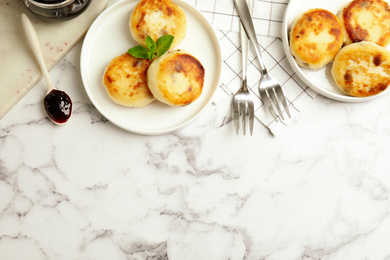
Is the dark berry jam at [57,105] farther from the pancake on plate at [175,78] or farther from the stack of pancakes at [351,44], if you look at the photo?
the stack of pancakes at [351,44]

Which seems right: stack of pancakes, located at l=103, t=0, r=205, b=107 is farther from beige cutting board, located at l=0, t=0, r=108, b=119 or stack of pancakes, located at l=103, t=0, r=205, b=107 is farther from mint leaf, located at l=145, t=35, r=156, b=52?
beige cutting board, located at l=0, t=0, r=108, b=119

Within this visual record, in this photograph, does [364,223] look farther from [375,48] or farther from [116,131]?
[116,131]

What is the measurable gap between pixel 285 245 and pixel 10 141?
40.3 inches

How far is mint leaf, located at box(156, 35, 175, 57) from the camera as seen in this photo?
4.38 feet

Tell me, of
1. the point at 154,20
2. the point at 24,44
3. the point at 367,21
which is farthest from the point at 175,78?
the point at 367,21

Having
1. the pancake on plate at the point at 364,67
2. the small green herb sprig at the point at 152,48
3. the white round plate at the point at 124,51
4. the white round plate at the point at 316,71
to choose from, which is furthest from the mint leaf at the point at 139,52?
the pancake on plate at the point at 364,67

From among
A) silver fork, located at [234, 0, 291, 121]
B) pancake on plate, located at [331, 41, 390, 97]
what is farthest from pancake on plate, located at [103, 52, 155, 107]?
pancake on plate, located at [331, 41, 390, 97]

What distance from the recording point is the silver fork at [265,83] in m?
1.46

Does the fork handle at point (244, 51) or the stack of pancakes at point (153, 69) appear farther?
the fork handle at point (244, 51)

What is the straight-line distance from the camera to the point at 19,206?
4.81ft

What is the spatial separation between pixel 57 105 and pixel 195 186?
1.79 ft

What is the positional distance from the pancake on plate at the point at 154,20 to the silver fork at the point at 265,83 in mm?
240

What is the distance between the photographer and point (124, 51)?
57.6 inches

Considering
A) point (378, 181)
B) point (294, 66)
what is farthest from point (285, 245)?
point (294, 66)
